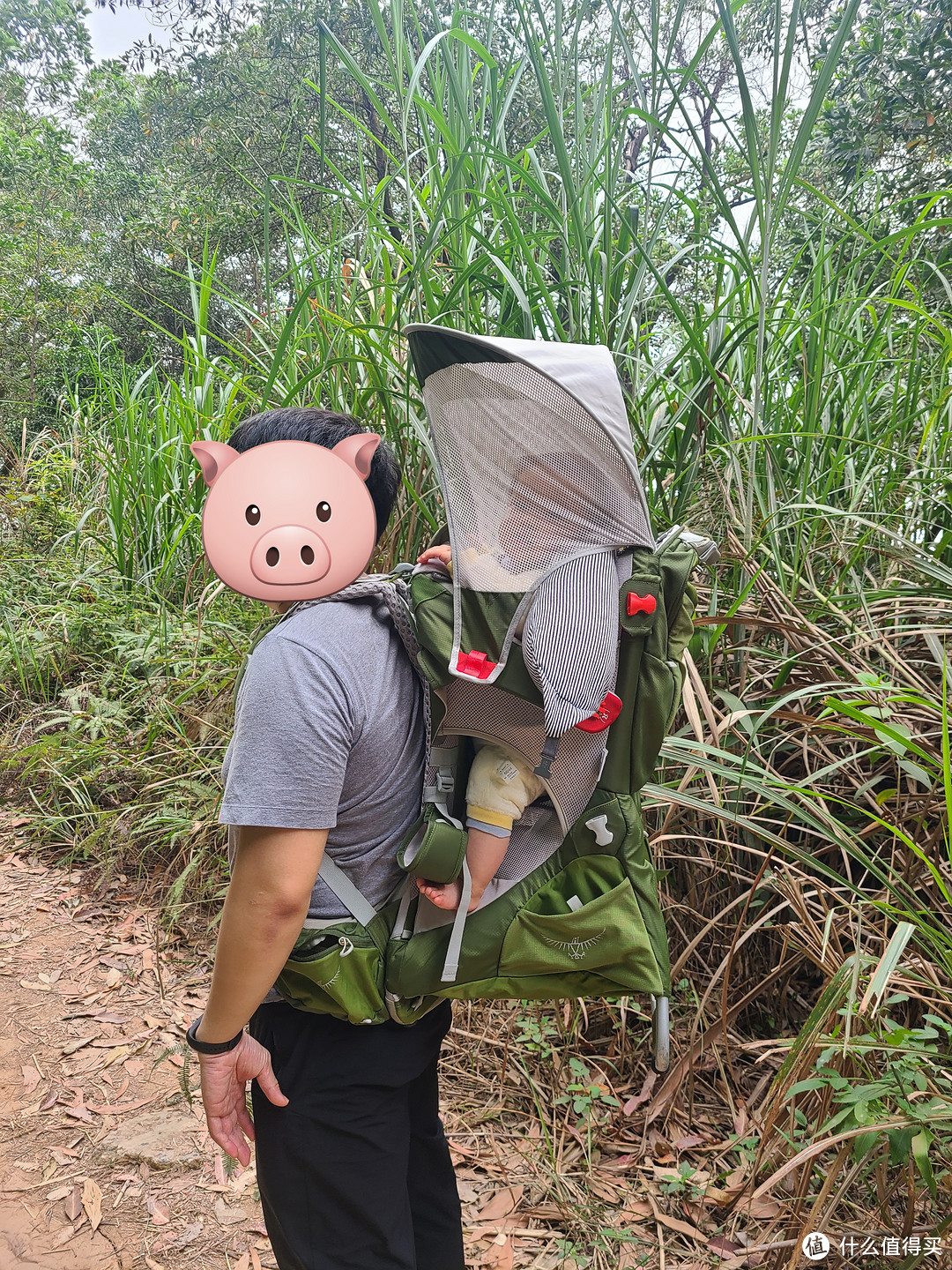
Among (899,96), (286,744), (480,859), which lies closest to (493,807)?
(480,859)

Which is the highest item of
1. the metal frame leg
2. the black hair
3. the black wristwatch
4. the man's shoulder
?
the black hair

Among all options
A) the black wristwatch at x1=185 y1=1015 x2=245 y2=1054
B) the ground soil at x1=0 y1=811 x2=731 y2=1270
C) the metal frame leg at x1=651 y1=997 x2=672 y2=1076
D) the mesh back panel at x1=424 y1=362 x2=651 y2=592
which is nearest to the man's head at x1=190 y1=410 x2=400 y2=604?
the mesh back panel at x1=424 y1=362 x2=651 y2=592

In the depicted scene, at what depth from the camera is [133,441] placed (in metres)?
3.62

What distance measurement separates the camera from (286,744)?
34.1 inches

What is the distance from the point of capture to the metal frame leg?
1703 millimetres

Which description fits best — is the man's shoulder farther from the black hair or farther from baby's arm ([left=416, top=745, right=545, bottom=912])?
baby's arm ([left=416, top=745, right=545, bottom=912])

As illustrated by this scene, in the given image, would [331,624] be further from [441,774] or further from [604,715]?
[604,715]

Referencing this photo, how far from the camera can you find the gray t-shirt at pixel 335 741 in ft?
2.84

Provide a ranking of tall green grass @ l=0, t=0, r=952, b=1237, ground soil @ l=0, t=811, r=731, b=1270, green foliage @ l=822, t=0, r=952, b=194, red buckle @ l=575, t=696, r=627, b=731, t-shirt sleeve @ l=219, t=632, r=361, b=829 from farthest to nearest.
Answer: green foliage @ l=822, t=0, r=952, b=194 < ground soil @ l=0, t=811, r=731, b=1270 < tall green grass @ l=0, t=0, r=952, b=1237 < red buckle @ l=575, t=696, r=627, b=731 < t-shirt sleeve @ l=219, t=632, r=361, b=829

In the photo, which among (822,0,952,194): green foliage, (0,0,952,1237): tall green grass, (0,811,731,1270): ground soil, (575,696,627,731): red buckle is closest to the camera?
(575,696,627,731): red buckle

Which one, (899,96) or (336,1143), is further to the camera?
(899,96)

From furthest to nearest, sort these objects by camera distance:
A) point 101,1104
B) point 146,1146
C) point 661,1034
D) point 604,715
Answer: point 101,1104 → point 146,1146 → point 661,1034 → point 604,715

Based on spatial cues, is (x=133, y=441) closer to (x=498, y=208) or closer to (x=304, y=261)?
(x=304, y=261)

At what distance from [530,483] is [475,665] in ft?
0.74
